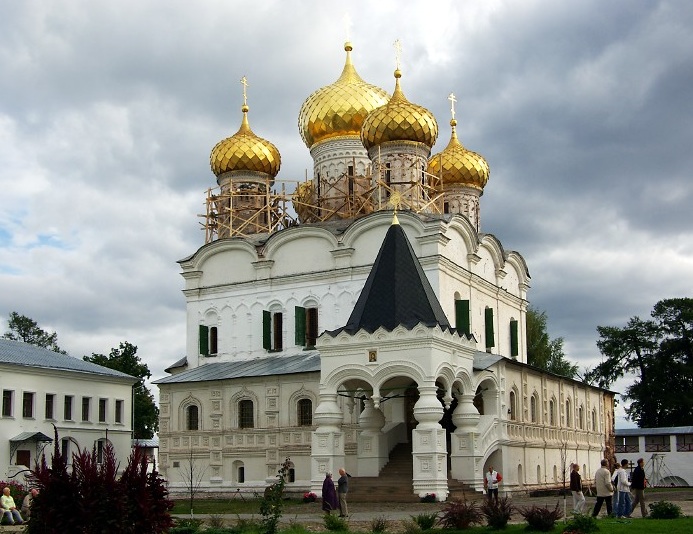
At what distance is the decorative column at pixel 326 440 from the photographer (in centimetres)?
2198

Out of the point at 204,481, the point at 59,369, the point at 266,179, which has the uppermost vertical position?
the point at 266,179

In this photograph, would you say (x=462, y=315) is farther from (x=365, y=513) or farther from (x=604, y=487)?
(x=604, y=487)

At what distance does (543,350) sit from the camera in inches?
1722

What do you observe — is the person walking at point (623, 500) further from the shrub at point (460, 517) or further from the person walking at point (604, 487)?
the shrub at point (460, 517)

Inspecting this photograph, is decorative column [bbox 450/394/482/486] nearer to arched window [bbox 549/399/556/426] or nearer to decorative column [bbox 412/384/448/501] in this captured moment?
decorative column [bbox 412/384/448/501]

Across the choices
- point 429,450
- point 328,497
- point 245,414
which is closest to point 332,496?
point 328,497

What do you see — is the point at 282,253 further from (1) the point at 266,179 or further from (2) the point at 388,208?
(1) the point at 266,179

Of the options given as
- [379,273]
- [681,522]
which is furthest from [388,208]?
[681,522]

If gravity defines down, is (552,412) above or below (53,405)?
below

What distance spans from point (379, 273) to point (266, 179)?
13416 millimetres

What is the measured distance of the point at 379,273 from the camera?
2288cm

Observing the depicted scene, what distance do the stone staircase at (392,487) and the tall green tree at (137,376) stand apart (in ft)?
82.5

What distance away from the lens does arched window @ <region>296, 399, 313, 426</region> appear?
2658 centimetres

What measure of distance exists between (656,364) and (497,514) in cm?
3374
